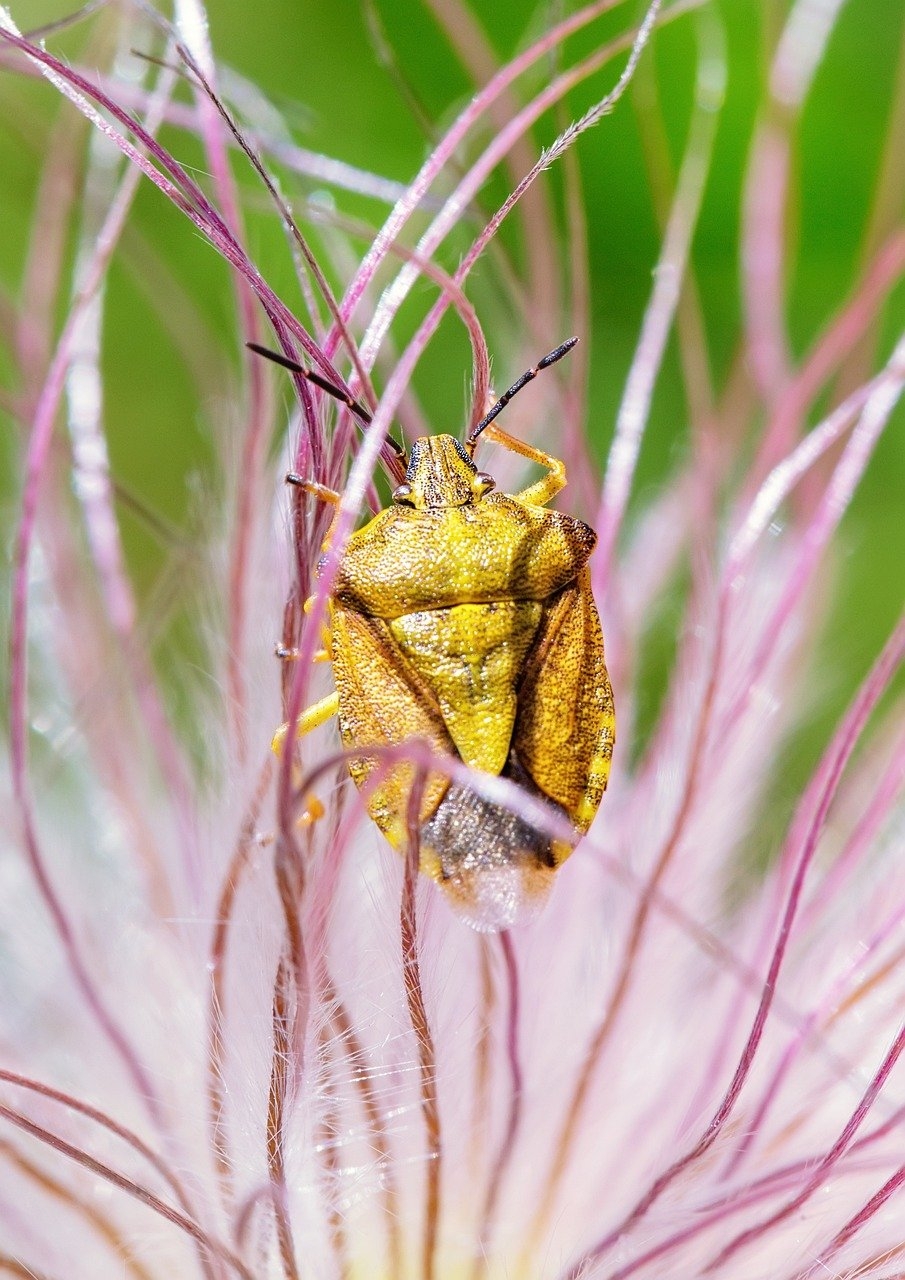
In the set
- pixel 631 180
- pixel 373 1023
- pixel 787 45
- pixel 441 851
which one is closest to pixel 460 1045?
pixel 373 1023

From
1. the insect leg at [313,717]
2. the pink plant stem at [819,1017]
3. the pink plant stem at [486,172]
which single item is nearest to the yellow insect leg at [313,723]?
the insect leg at [313,717]

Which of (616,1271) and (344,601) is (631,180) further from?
(616,1271)

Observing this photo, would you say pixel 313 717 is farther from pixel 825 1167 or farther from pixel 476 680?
pixel 825 1167

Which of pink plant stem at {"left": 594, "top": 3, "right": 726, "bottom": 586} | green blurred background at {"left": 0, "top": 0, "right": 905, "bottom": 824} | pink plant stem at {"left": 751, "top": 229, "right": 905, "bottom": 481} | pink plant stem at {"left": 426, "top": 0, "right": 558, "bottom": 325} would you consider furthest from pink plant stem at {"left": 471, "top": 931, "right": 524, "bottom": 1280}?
green blurred background at {"left": 0, "top": 0, "right": 905, "bottom": 824}

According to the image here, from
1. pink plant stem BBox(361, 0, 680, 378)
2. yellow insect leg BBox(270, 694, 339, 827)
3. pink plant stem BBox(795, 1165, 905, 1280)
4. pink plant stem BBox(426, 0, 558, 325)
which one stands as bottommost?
pink plant stem BBox(795, 1165, 905, 1280)

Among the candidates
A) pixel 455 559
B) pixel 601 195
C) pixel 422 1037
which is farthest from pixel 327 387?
pixel 601 195

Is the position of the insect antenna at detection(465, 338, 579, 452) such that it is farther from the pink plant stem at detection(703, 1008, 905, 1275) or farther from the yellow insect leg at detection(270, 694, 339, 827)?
the pink plant stem at detection(703, 1008, 905, 1275)
